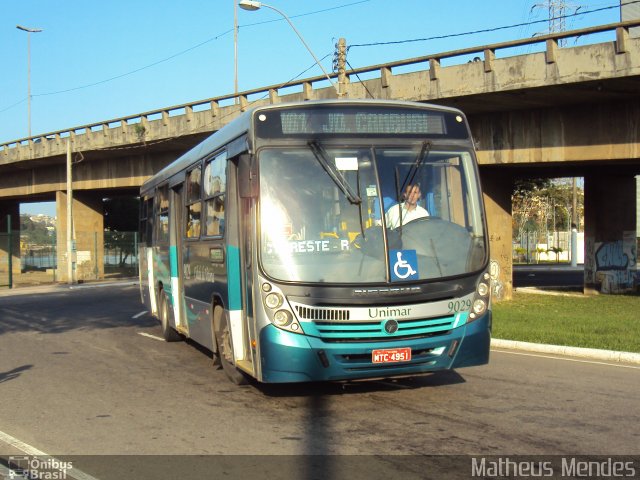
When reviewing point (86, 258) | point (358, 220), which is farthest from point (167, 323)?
point (86, 258)

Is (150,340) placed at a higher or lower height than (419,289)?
lower

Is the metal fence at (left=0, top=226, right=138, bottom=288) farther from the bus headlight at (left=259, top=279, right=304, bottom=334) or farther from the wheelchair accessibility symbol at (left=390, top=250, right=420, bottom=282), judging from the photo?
the wheelchair accessibility symbol at (left=390, top=250, right=420, bottom=282)

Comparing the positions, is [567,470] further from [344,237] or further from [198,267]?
[198,267]

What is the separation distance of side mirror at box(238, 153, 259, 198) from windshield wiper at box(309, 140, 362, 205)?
2.16ft

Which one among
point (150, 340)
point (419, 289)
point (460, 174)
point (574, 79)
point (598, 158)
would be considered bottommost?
point (150, 340)

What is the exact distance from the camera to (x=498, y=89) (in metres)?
18.5

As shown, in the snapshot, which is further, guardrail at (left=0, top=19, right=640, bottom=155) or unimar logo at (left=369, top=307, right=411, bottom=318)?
guardrail at (left=0, top=19, right=640, bottom=155)

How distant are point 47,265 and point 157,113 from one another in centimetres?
2892

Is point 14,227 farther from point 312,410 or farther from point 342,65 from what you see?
point 312,410

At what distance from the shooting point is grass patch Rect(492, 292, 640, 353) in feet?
42.0

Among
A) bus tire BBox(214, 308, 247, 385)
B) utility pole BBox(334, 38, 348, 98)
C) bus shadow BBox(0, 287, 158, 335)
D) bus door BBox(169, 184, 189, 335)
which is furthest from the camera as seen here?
utility pole BBox(334, 38, 348, 98)

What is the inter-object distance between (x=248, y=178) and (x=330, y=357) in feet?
6.71

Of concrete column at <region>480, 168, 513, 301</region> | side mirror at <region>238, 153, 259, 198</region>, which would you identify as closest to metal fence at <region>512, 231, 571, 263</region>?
concrete column at <region>480, 168, 513, 301</region>

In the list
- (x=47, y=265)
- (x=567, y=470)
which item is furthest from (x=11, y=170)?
(x=567, y=470)
